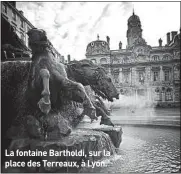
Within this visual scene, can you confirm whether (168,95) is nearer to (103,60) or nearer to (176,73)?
(176,73)

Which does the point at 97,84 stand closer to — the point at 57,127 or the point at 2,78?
the point at 57,127

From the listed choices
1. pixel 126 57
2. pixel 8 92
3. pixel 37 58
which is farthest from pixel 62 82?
pixel 126 57

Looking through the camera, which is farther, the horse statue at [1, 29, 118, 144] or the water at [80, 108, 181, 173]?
the water at [80, 108, 181, 173]

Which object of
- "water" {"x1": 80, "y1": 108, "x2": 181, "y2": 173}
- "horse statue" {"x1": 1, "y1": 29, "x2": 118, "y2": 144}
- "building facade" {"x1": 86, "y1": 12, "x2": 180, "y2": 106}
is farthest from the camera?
"building facade" {"x1": 86, "y1": 12, "x2": 180, "y2": 106}

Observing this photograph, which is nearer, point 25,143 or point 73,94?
point 25,143

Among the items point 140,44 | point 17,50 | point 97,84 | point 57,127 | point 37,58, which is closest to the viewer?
point 57,127

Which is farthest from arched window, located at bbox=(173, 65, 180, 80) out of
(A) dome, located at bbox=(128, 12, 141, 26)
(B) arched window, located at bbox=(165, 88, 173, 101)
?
(A) dome, located at bbox=(128, 12, 141, 26)

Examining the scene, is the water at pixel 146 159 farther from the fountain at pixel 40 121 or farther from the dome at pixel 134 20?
the dome at pixel 134 20

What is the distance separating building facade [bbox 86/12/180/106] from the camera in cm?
4253

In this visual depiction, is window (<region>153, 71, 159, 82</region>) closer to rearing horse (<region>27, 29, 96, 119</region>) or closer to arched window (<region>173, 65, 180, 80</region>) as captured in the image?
arched window (<region>173, 65, 180, 80</region>)

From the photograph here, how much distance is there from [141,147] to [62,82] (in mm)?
3779

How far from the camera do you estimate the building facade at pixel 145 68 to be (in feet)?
140

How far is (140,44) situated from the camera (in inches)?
1734

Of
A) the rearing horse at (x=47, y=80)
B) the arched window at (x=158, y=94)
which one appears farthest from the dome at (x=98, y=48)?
the rearing horse at (x=47, y=80)
